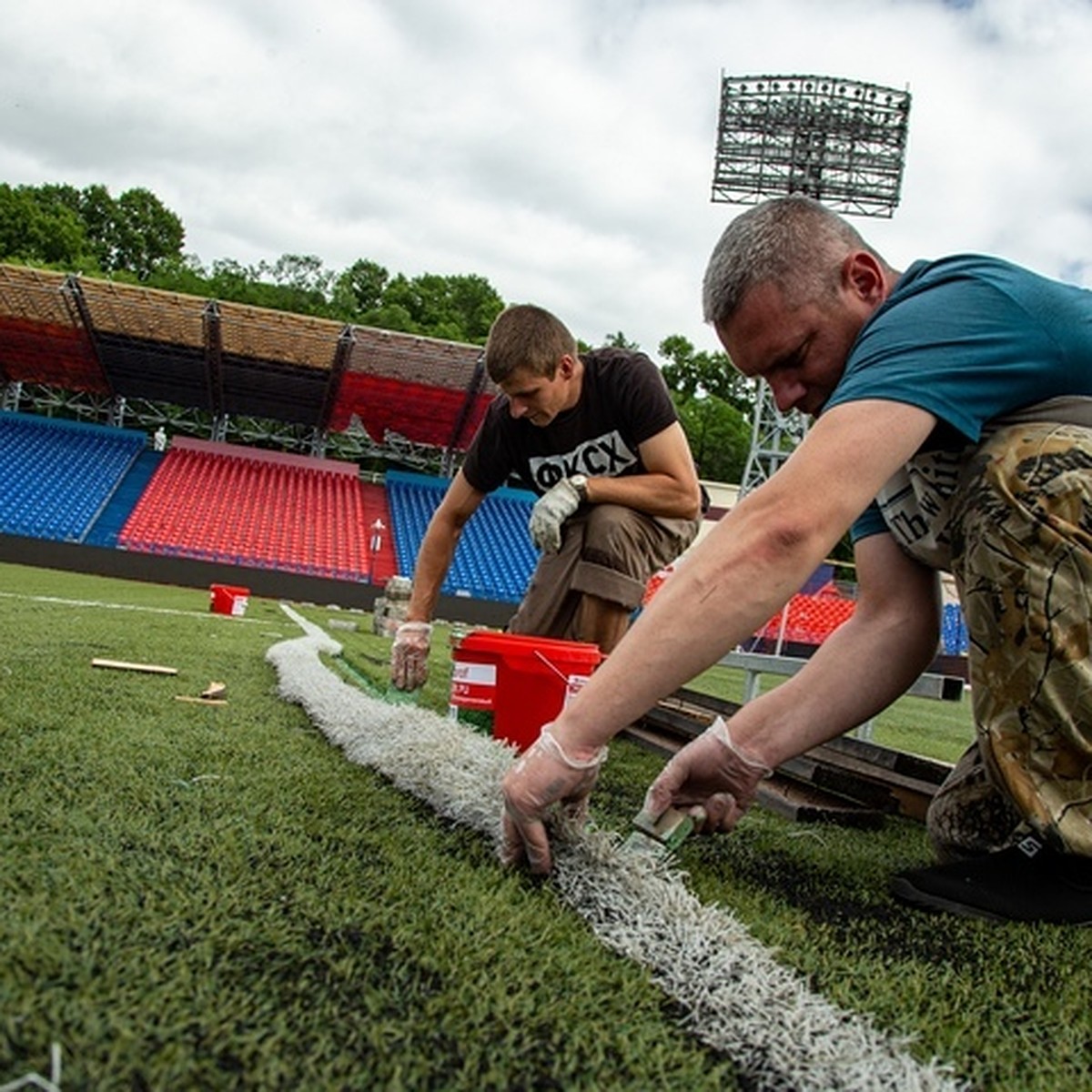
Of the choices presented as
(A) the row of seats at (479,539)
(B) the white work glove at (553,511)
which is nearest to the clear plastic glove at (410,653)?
(B) the white work glove at (553,511)

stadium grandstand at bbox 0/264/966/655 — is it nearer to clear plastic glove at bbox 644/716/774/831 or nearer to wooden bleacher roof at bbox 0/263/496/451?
wooden bleacher roof at bbox 0/263/496/451

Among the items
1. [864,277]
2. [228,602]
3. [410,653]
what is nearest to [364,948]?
[864,277]

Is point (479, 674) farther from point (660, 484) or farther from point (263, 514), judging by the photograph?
point (263, 514)

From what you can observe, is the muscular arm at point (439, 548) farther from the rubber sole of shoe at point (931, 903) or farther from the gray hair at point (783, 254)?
the rubber sole of shoe at point (931, 903)

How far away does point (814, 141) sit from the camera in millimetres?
22312

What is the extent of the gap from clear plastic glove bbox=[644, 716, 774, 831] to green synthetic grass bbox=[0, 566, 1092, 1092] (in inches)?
3.5

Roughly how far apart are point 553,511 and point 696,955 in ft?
6.26

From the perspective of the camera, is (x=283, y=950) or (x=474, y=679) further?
(x=474, y=679)

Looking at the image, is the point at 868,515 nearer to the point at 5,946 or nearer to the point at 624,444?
the point at 624,444

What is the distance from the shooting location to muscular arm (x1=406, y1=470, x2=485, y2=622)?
297cm

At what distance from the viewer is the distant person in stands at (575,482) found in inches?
116

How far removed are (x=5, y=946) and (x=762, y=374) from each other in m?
1.37

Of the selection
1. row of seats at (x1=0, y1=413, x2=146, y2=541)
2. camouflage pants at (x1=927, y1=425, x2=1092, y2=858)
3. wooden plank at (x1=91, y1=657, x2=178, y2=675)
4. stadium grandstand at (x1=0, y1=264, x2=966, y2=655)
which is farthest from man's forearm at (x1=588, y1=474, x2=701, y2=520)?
row of seats at (x1=0, y1=413, x2=146, y2=541)

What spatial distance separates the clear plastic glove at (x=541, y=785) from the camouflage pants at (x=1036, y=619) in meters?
0.68
